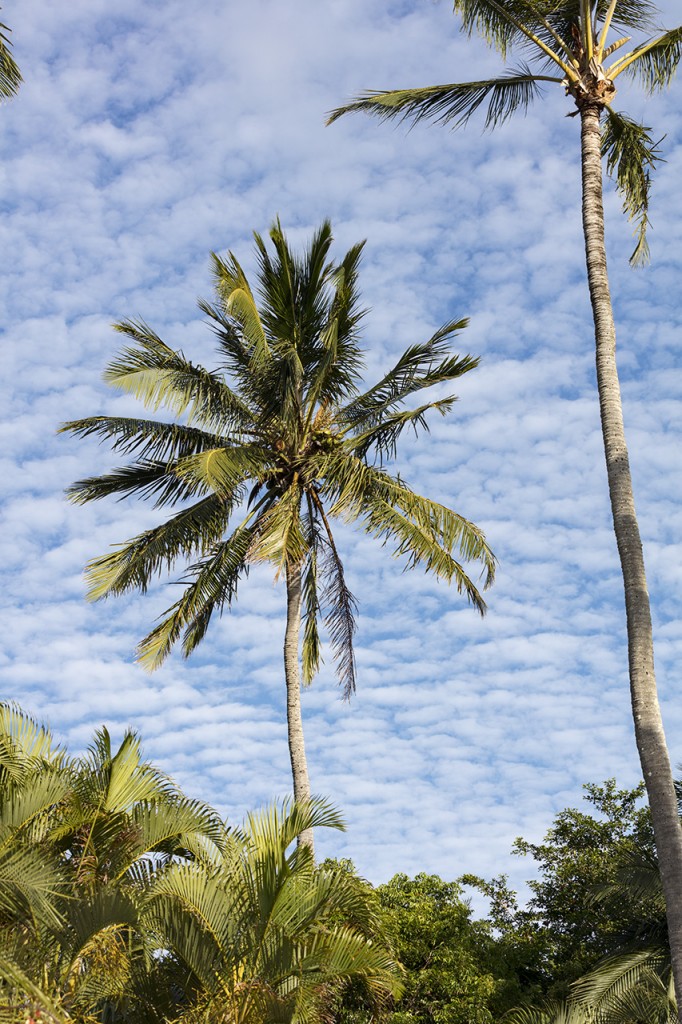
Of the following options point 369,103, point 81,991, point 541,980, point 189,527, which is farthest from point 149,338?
point 541,980

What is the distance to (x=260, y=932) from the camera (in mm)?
9680

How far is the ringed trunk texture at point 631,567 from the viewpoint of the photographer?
Answer: 34.7 feet

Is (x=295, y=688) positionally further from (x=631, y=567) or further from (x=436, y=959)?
(x=631, y=567)

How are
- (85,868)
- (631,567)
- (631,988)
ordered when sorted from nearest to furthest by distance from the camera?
(85,868), (631,567), (631,988)

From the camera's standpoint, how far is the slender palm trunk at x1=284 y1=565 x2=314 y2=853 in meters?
17.5

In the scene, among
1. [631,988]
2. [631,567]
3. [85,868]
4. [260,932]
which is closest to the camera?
[260,932]

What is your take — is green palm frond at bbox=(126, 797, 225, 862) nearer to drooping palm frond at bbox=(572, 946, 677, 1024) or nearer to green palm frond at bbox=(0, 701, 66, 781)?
green palm frond at bbox=(0, 701, 66, 781)

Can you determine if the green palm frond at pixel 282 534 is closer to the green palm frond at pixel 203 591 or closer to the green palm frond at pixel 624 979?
the green palm frond at pixel 203 591

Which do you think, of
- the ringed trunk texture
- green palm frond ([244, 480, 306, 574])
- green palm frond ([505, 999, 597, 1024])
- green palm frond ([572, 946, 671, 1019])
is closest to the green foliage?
the ringed trunk texture

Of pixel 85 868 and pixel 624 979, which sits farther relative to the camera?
pixel 624 979

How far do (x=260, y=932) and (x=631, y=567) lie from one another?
5.11 meters

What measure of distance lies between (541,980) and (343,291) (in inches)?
528

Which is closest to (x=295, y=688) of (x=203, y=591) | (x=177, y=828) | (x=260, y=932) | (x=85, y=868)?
(x=203, y=591)

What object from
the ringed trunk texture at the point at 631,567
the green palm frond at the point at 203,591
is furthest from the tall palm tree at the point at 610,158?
the green palm frond at the point at 203,591
